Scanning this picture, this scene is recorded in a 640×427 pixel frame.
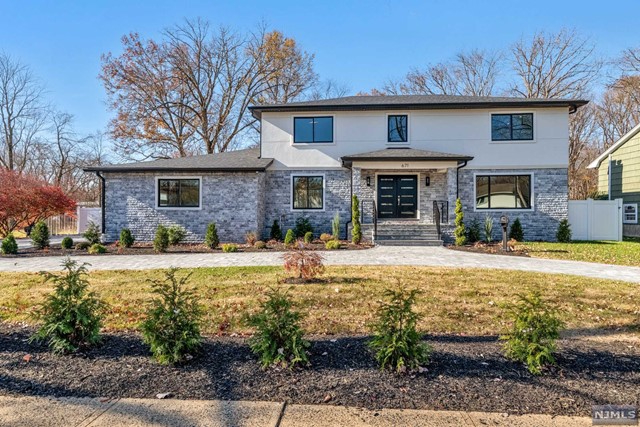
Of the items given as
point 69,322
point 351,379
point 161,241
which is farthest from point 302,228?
point 351,379

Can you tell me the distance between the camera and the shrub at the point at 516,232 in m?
14.3

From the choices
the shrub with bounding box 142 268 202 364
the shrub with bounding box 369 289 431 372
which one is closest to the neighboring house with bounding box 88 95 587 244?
the shrub with bounding box 369 289 431 372

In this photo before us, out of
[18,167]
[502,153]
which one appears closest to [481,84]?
[502,153]

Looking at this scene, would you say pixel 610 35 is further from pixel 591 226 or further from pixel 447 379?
pixel 447 379

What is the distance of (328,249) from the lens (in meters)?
12.1

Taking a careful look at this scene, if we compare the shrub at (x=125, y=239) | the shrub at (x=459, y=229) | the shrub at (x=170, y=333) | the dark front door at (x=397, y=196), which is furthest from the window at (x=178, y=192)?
the shrub at (x=170, y=333)

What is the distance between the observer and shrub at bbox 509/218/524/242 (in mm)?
14328

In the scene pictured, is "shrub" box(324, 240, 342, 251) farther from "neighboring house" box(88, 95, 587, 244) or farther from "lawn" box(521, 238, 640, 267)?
"lawn" box(521, 238, 640, 267)

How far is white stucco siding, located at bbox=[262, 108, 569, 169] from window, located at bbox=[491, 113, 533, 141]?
19cm

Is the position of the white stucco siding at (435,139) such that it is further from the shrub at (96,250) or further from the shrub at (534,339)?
the shrub at (534,339)

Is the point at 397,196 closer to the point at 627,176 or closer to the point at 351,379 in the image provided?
the point at 627,176

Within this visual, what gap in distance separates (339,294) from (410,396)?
3093 mm

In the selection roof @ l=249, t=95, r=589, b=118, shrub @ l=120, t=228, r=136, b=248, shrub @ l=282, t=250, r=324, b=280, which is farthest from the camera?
roof @ l=249, t=95, r=589, b=118

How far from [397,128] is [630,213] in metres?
11.6
